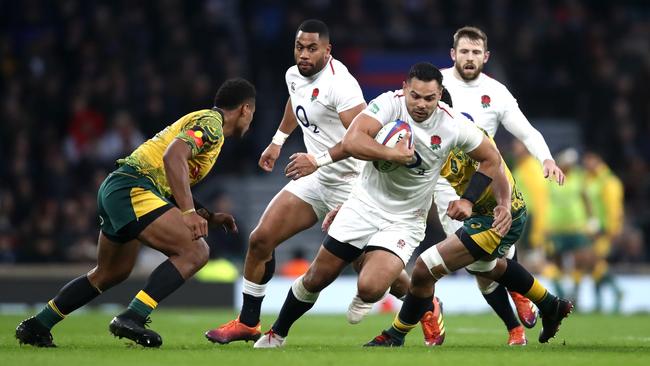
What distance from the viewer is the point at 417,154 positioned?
33.0ft

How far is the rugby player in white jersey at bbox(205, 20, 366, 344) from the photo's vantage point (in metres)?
10.9

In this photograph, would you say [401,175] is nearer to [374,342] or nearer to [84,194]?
[374,342]

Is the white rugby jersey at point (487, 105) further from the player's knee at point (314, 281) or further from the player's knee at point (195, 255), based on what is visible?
the player's knee at point (195, 255)

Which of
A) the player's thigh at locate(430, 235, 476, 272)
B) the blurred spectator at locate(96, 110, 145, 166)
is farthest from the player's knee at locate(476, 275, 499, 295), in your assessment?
the blurred spectator at locate(96, 110, 145, 166)

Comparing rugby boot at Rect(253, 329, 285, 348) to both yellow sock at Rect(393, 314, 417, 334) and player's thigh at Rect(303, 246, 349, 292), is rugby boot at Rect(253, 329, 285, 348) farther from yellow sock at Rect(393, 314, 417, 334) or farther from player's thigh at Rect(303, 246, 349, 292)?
yellow sock at Rect(393, 314, 417, 334)

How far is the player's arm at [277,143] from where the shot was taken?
11.4 meters

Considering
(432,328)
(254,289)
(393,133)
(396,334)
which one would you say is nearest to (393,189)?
(393,133)

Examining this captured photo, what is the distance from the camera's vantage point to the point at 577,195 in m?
18.7

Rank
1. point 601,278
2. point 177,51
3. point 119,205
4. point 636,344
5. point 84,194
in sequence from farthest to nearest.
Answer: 1. point 177,51
2. point 84,194
3. point 601,278
4. point 636,344
5. point 119,205

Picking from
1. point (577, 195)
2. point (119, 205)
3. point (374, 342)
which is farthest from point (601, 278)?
point (119, 205)

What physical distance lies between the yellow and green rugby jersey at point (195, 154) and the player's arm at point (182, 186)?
226mm

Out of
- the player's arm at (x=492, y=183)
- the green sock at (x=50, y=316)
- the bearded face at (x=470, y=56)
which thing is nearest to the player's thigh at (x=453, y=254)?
the player's arm at (x=492, y=183)

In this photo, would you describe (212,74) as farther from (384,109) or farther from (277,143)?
(384,109)

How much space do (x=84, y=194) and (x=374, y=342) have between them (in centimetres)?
1022
